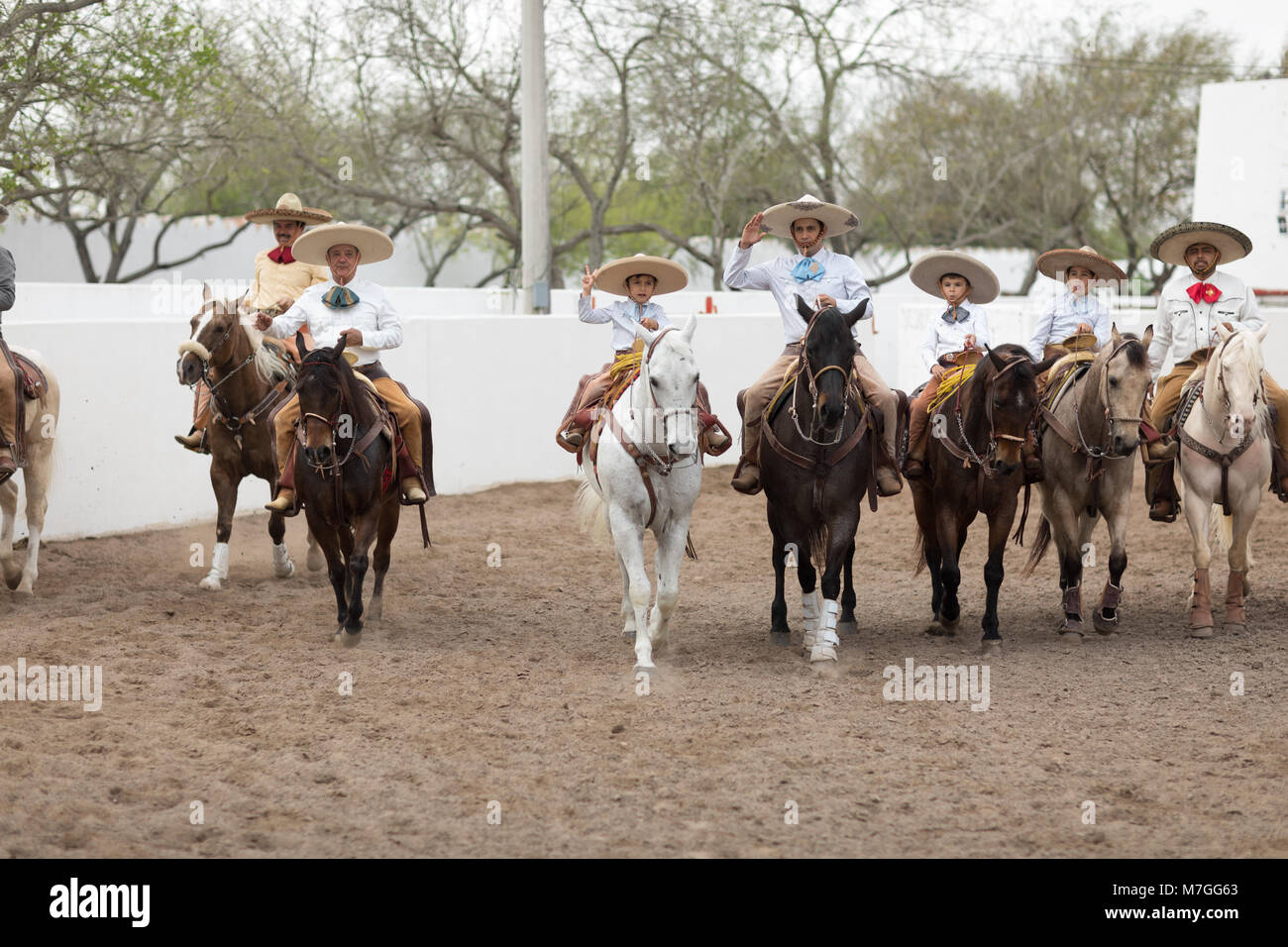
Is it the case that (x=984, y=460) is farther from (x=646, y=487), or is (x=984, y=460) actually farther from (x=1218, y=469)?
(x=646, y=487)

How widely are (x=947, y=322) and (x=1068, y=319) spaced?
94 centimetres

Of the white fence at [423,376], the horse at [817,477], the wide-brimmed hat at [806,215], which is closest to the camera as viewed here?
the horse at [817,477]

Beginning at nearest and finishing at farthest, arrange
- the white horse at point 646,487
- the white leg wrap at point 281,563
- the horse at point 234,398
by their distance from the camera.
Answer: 1. the white horse at point 646,487
2. the horse at point 234,398
3. the white leg wrap at point 281,563

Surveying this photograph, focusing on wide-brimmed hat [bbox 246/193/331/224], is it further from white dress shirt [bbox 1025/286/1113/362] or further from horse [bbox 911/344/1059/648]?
white dress shirt [bbox 1025/286/1113/362]

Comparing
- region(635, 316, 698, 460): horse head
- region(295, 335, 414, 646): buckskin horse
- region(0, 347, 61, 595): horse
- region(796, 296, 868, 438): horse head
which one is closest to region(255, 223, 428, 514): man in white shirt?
region(295, 335, 414, 646): buckskin horse

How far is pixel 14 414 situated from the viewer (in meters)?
8.76

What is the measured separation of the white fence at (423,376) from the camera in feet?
35.3

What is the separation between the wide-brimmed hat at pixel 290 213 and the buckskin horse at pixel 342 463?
2.66 m

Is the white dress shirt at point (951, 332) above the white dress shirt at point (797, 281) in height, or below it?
below

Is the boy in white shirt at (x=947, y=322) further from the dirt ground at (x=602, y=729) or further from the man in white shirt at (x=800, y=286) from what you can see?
the dirt ground at (x=602, y=729)

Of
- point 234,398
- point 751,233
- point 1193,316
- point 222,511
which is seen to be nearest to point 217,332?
point 234,398

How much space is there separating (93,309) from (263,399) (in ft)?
34.6

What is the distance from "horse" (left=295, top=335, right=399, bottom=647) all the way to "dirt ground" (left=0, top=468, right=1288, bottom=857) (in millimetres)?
496

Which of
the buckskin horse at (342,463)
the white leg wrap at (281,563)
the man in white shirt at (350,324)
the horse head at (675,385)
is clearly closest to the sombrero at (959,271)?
the horse head at (675,385)
